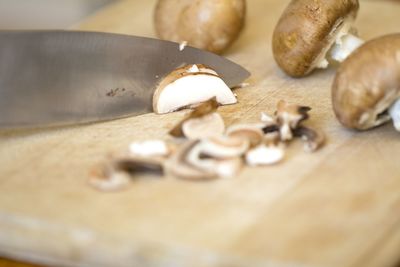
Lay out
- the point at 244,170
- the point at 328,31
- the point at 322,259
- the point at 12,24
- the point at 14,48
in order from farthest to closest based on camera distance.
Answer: the point at 12,24 → the point at 328,31 → the point at 14,48 → the point at 244,170 → the point at 322,259

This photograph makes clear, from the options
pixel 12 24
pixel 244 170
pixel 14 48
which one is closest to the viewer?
pixel 244 170

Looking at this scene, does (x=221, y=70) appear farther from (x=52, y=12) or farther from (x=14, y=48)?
(x=52, y=12)

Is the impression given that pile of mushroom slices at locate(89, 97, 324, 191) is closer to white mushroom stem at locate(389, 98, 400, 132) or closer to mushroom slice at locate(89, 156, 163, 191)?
mushroom slice at locate(89, 156, 163, 191)

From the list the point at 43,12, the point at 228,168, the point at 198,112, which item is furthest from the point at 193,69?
the point at 43,12

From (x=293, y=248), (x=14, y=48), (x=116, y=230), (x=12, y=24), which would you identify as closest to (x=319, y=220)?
(x=293, y=248)

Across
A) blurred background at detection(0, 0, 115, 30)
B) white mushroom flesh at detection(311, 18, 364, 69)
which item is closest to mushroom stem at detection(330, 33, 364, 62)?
white mushroom flesh at detection(311, 18, 364, 69)

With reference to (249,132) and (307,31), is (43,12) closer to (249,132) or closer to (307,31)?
(307,31)

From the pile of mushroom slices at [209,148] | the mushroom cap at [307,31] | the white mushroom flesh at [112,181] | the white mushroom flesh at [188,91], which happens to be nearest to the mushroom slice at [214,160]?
the pile of mushroom slices at [209,148]
